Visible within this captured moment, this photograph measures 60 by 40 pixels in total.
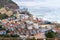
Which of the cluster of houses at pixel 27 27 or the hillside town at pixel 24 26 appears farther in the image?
the cluster of houses at pixel 27 27

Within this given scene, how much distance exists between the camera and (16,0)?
31.9 ft

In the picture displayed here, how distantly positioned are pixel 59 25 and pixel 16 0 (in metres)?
3.68

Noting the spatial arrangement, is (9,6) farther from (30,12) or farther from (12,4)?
(30,12)

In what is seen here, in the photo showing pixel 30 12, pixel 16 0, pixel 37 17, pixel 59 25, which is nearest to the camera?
pixel 59 25

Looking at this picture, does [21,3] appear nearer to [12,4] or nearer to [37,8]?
[12,4]

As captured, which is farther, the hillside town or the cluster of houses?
the cluster of houses

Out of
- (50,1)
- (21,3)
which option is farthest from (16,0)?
(50,1)

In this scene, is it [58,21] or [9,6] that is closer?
[58,21]

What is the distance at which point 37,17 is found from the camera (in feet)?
25.0

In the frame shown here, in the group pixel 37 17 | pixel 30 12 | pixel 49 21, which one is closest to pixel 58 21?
pixel 49 21

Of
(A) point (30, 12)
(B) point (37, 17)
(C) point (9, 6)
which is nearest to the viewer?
(B) point (37, 17)

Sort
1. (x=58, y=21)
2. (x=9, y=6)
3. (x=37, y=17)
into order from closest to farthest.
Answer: (x=58, y=21) < (x=37, y=17) < (x=9, y=6)

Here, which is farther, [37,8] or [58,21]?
[37,8]

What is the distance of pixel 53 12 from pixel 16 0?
7.08 feet
